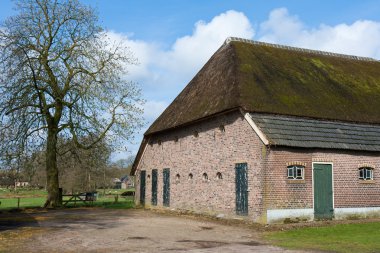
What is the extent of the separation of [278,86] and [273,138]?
417 cm

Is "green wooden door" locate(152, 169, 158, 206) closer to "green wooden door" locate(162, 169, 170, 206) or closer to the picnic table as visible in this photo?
"green wooden door" locate(162, 169, 170, 206)

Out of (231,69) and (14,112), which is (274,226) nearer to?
(231,69)

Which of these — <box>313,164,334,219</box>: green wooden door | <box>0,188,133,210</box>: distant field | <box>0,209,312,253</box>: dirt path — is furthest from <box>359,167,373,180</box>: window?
<box>0,188,133,210</box>: distant field

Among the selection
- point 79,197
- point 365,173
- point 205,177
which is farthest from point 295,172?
point 79,197

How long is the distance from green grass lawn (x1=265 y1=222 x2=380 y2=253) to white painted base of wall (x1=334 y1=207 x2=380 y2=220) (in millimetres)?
1508

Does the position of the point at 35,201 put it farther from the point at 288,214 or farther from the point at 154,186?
the point at 288,214

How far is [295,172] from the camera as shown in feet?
57.1

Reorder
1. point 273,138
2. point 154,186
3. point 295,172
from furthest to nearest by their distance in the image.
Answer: point 154,186 < point 295,172 < point 273,138

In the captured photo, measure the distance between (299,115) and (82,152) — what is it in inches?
652

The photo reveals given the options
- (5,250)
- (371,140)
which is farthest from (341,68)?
(5,250)

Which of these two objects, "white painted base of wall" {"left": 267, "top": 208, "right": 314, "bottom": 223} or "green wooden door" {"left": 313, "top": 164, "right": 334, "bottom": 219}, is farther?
"green wooden door" {"left": 313, "top": 164, "right": 334, "bottom": 219}

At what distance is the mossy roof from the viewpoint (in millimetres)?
19156

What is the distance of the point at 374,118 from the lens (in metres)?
20.8

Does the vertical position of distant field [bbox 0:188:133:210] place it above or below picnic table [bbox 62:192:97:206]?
below
